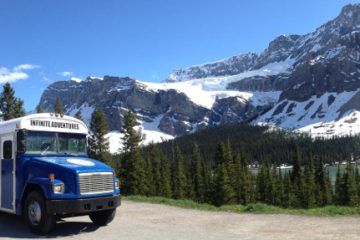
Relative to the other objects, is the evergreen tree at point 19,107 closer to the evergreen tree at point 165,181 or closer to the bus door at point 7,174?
the evergreen tree at point 165,181

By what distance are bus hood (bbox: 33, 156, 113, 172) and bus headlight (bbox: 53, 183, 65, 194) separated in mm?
643

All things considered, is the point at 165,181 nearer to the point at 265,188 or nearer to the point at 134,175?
the point at 265,188

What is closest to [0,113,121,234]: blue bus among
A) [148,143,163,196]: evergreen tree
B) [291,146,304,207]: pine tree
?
[148,143,163,196]: evergreen tree

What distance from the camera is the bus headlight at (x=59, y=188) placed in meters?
14.4

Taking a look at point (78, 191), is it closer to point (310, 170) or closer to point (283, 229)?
point (283, 229)

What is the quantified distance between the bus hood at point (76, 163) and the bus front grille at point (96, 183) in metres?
0.17

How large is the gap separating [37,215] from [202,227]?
18.5ft

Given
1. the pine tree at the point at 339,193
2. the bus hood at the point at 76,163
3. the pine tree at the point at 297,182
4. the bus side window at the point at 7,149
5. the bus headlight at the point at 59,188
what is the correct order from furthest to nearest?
the pine tree at the point at 339,193, the pine tree at the point at 297,182, the bus side window at the point at 7,149, the bus hood at the point at 76,163, the bus headlight at the point at 59,188

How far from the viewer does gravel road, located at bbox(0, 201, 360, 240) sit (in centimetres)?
1398

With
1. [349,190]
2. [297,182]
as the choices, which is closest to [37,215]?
[297,182]

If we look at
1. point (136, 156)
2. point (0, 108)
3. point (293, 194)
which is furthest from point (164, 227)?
point (293, 194)

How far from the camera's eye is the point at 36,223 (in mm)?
14945

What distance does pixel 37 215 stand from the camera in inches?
585

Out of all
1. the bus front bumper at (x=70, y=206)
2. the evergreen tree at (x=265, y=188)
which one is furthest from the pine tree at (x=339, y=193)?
the bus front bumper at (x=70, y=206)
